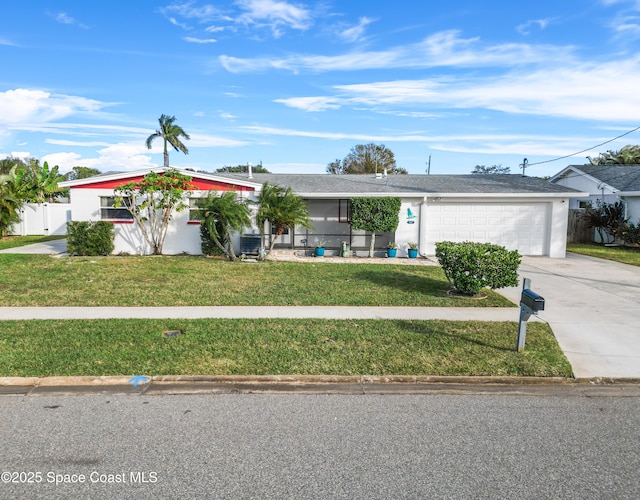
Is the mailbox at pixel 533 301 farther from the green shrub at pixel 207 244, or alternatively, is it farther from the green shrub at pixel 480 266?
the green shrub at pixel 207 244

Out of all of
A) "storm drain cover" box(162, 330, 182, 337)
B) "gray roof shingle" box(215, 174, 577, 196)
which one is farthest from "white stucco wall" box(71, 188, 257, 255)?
"storm drain cover" box(162, 330, 182, 337)

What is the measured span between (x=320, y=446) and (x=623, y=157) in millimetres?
43014

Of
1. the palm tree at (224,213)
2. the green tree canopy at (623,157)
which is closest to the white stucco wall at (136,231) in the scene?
the palm tree at (224,213)

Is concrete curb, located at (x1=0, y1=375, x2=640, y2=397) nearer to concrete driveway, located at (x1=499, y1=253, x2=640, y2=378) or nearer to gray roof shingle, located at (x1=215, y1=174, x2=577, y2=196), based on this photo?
concrete driveway, located at (x1=499, y1=253, x2=640, y2=378)

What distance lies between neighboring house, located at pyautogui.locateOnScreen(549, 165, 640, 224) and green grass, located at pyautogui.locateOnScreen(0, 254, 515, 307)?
44.6 feet

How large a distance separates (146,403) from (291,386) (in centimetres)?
153

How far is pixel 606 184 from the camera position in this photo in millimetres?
22969

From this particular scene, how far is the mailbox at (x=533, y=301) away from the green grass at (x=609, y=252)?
470 inches

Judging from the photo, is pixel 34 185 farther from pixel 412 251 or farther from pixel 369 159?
pixel 369 159

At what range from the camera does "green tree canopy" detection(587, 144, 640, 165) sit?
37312 mm

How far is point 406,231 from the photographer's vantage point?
17.0 m

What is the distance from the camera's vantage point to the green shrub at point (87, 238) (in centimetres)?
1525

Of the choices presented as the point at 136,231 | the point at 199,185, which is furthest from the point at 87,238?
the point at 199,185

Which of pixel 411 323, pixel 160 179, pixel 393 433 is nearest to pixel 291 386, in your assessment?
pixel 393 433
